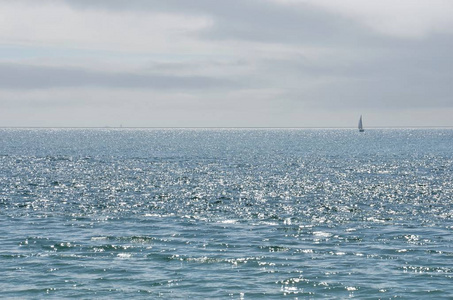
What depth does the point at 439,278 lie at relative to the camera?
33.2 m

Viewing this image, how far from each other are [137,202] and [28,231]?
68.0ft

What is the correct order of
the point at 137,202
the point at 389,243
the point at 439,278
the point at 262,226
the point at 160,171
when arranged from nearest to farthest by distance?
the point at 439,278
the point at 389,243
the point at 262,226
the point at 137,202
the point at 160,171

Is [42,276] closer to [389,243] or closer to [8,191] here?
[389,243]

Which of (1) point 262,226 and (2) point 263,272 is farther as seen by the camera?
(1) point 262,226

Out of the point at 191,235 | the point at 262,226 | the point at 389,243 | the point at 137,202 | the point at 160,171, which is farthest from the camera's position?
the point at 160,171

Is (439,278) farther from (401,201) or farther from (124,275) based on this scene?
(401,201)

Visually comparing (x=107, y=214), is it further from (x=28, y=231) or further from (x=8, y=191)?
(x=8, y=191)

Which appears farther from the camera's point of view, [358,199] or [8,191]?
[8,191]

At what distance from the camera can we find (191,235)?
4569 centimetres

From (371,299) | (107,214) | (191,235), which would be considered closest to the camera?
(371,299)

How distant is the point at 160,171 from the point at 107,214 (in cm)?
5855

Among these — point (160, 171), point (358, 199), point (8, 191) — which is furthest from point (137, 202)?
point (160, 171)

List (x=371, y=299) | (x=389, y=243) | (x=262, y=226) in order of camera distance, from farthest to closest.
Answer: (x=262, y=226)
(x=389, y=243)
(x=371, y=299)

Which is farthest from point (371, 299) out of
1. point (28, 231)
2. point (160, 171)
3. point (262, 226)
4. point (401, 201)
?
point (160, 171)
